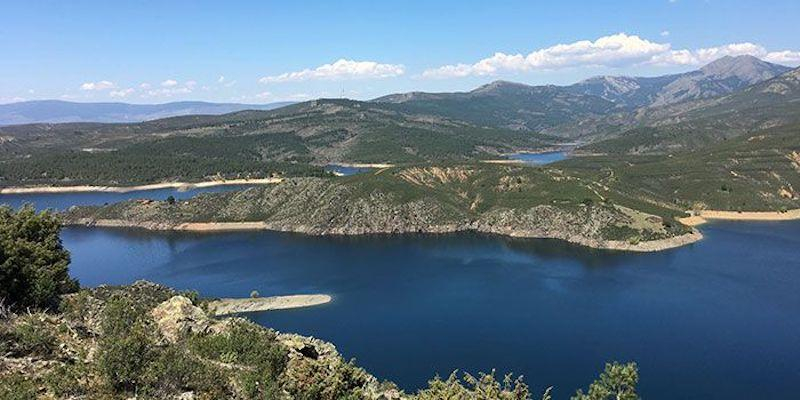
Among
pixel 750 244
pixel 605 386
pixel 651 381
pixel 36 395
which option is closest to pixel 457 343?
pixel 651 381

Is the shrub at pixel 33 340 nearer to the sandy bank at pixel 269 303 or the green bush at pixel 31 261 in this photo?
the green bush at pixel 31 261

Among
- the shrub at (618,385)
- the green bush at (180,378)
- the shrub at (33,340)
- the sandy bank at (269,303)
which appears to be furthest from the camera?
the sandy bank at (269,303)

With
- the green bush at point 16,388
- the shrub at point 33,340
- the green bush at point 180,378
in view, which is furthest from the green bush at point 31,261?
the green bush at point 16,388

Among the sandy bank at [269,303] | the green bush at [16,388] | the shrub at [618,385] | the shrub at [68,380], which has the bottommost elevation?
the sandy bank at [269,303]

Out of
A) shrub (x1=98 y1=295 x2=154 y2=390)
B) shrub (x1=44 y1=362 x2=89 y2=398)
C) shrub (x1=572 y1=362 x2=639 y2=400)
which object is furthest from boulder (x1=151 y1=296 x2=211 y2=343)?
shrub (x1=572 y1=362 x2=639 y2=400)

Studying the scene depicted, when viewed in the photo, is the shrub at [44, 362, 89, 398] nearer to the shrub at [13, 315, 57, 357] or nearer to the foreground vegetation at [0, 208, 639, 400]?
the foreground vegetation at [0, 208, 639, 400]

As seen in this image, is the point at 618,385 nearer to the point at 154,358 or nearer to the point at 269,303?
the point at 154,358
